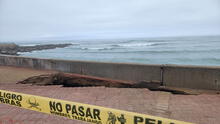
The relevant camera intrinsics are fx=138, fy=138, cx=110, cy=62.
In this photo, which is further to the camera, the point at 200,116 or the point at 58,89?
the point at 58,89

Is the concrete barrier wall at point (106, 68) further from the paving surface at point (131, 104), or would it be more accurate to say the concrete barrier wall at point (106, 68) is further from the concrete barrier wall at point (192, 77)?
the paving surface at point (131, 104)

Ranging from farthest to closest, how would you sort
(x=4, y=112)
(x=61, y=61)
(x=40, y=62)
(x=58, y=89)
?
(x=40, y=62) → (x=61, y=61) → (x=58, y=89) → (x=4, y=112)

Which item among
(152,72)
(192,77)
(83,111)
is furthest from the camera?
(152,72)

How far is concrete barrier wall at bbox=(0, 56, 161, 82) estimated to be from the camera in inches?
191

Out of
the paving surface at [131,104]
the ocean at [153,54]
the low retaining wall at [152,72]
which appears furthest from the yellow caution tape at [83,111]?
the ocean at [153,54]

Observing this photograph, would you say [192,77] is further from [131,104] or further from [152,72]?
[131,104]

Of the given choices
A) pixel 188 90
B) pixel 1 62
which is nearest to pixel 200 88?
pixel 188 90

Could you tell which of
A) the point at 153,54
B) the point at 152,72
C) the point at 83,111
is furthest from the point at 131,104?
the point at 153,54

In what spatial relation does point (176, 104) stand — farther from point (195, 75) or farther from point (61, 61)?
point (61, 61)

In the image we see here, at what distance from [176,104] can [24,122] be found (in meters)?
3.37

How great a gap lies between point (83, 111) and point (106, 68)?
381cm

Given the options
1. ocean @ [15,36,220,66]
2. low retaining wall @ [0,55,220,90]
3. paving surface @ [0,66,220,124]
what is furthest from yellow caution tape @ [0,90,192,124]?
ocean @ [15,36,220,66]

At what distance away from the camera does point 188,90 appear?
4.28m

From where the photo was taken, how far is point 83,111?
66.1 inches
